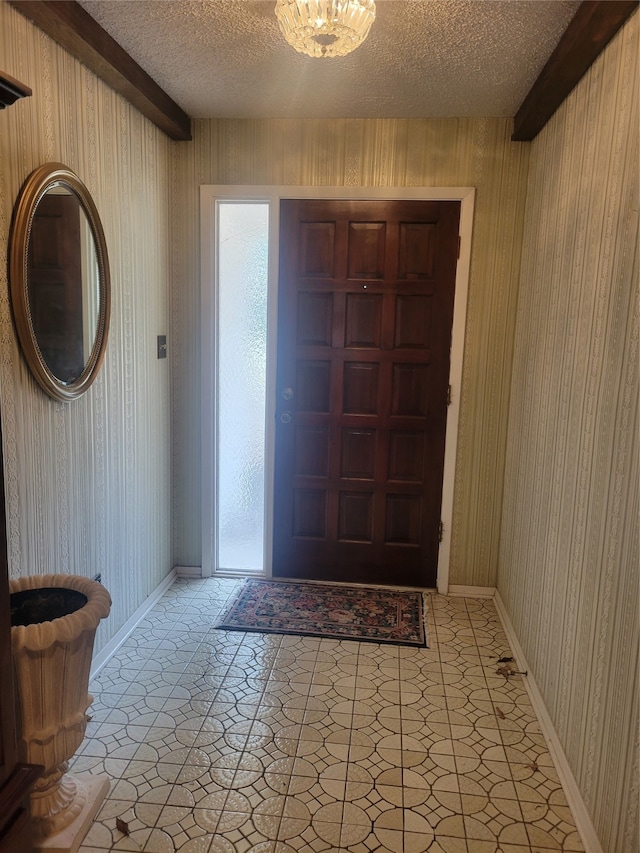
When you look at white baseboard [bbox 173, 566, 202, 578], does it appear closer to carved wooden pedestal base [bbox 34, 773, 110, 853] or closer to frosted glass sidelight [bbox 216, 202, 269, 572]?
frosted glass sidelight [bbox 216, 202, 269, 572]

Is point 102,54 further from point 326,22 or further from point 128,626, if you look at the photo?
point 128,626

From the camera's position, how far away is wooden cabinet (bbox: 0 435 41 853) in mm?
1362

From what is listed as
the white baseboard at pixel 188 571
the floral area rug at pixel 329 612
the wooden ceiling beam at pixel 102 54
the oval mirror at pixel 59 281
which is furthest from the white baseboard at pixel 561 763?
the wooden ceiling beam at pixel 102 54

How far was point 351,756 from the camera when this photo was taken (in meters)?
2.09

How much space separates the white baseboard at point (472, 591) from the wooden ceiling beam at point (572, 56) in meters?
2.34

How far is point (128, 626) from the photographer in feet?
9.38

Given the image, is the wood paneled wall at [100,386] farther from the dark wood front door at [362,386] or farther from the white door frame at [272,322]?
the dark wood front door at [362,386]

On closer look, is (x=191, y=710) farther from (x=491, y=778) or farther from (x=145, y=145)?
(x=145, y=145)

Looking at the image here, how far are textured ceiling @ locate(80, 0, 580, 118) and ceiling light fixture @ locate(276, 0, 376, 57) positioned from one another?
0.22 metres

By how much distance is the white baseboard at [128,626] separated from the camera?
2.55 metres

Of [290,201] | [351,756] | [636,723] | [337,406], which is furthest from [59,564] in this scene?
[290,201]

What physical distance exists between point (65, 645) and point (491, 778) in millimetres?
1417

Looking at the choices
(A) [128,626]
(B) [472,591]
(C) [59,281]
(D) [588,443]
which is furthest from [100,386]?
(B) [472,591]

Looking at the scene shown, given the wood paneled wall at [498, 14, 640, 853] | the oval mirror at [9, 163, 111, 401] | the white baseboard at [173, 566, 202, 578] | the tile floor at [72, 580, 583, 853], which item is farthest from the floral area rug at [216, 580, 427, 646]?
the oval mirror at [9, 163, 111, 401]
